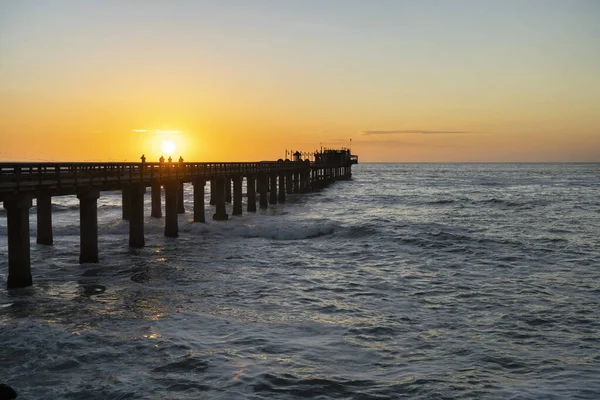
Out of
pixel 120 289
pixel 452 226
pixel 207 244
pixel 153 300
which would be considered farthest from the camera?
pixel 452 226

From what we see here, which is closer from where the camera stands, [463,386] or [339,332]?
[463,386]

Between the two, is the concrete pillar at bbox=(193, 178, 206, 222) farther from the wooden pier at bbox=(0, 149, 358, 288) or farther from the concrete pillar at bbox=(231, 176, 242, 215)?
the concrete pillar at bbox=(231, 176, 242, 215)

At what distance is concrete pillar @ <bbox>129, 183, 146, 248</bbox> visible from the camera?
28781 millimetres

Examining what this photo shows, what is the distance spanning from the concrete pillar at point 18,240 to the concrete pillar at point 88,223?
14.7 feet

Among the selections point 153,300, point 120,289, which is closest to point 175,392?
point 153,300

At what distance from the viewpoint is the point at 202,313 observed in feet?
56.3

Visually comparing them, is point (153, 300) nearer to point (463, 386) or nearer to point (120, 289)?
point (120, 289)

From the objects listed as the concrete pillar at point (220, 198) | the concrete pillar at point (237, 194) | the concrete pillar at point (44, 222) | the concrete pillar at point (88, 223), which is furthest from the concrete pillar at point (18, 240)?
the concrete pillar at point (237, 194)

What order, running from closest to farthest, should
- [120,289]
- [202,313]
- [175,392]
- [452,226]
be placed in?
[175,392] → [202,313] → [120,289] → [452,226]

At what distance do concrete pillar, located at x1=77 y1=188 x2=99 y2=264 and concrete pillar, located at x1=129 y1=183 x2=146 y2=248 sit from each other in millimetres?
4027

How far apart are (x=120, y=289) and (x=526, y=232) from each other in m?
29.4

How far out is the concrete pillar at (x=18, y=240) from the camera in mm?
19281

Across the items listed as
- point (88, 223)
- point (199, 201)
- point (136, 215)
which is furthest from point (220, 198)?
point (88, 223)

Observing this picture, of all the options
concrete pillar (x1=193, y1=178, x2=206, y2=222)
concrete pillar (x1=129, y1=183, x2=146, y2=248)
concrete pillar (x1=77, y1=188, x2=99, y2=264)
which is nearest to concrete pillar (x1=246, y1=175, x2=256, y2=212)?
concrete pillar (x1=193, y1=178, x2=206, y2=222)
